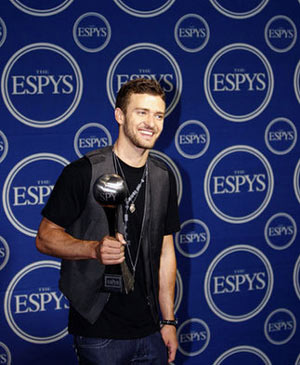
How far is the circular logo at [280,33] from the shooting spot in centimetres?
256

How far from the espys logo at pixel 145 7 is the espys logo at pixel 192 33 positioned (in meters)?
0.10

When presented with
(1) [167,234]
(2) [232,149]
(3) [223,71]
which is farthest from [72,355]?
(3) [223,71]

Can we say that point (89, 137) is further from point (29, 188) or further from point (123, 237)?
point (123, 237)

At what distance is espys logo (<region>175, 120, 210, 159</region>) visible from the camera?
2442mm

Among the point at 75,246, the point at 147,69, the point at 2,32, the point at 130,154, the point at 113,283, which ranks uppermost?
the point at 2,32

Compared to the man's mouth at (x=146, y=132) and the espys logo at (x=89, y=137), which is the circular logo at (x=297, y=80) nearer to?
the espys logo at (x=89, y=137)

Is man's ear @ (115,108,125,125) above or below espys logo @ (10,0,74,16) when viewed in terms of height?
below

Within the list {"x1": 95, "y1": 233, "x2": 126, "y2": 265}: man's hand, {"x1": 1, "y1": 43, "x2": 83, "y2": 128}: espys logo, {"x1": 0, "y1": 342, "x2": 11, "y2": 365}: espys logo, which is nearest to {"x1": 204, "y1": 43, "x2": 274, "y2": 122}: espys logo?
{"x1": 1, "y1": 43, "x2": 83, "y2": 128}: espys logo

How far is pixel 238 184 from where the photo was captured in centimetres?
256

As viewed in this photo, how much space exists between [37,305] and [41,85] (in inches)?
39.7

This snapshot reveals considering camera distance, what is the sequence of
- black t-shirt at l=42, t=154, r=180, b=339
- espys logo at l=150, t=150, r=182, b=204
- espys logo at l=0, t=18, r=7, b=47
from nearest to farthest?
black t-shirt at l=42, t=154, r=180, b=339 < espys logo at l=0, t=18, r=7, b=47 < espys logo at l=150, t=150, r=182, b=204

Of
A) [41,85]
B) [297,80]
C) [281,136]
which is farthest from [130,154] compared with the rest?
[297,80]

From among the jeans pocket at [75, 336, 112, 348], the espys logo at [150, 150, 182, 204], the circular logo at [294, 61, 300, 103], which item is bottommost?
the jeans pocket at [75, 336, 112, 348]

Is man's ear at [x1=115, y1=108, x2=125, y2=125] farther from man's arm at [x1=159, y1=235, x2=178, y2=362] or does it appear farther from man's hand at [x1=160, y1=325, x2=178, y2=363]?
man's hand at [x1=160, y1=325, x2=178, y2=363]
